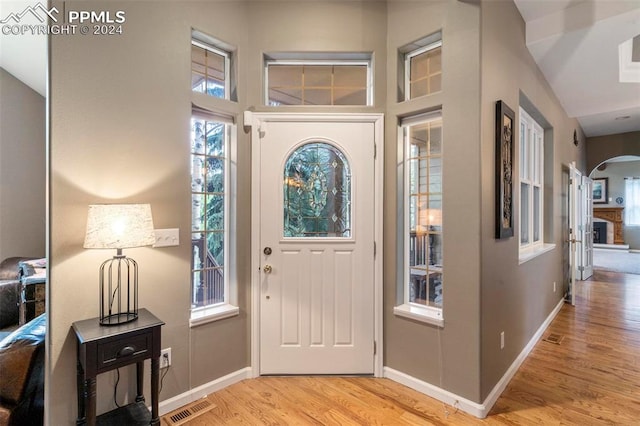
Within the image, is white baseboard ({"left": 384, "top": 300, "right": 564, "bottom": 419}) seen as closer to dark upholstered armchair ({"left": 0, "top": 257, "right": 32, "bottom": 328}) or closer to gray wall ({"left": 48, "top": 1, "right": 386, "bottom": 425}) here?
gray wall ({"left": 48, "top": 1, "right": 386, "bottom": 425})

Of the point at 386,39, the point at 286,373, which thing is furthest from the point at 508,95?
the point at 286,373

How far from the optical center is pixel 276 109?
8.47 ft

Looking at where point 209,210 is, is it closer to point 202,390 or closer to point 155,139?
point 155,139

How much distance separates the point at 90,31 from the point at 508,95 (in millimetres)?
2881

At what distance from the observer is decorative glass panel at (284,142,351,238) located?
2.62 m

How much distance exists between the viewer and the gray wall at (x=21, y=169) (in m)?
3.40

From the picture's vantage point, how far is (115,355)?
65.4 inches

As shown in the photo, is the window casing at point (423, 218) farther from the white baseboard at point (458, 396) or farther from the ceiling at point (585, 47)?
the ceiling at point (585, 47)

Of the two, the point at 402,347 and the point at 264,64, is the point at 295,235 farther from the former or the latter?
the point at 264,64

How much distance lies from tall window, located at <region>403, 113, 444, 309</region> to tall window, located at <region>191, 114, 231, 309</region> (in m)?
1.46

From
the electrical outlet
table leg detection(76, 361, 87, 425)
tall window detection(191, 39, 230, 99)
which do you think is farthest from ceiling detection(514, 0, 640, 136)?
table leg detection(76, 361, 87, 425)

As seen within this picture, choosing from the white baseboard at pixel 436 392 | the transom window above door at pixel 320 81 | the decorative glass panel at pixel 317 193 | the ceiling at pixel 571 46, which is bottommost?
the white baseboard at pixel 436 392

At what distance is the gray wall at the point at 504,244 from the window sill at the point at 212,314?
5.87 feet

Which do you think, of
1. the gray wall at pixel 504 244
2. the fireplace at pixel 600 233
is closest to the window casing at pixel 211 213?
the gray wall at pixel 504 244
